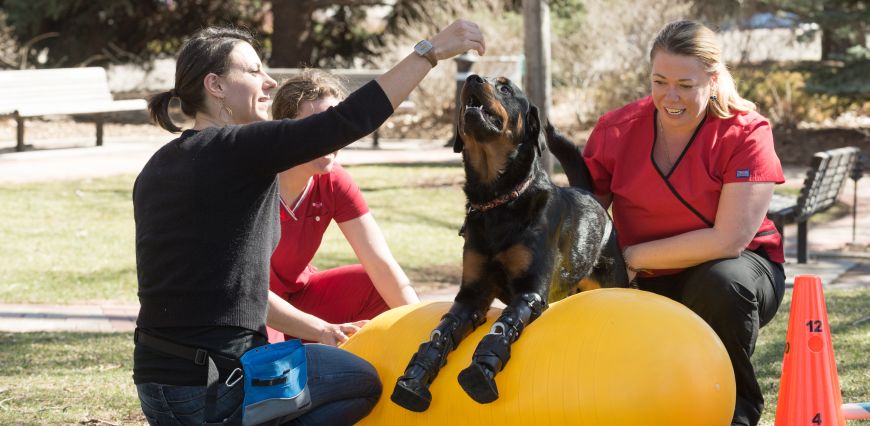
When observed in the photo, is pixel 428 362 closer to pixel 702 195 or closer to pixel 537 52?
pixel 702 195

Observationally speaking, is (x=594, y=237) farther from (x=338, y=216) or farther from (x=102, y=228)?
(x=102, y=228)

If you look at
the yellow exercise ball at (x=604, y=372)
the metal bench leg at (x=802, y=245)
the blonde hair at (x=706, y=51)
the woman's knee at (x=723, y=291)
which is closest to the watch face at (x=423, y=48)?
the yellow exercise ball at (x=604, y=372)

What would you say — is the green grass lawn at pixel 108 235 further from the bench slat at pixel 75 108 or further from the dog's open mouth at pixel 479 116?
the dog's open mouth at pixel 479 116

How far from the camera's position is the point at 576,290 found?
4125 mm

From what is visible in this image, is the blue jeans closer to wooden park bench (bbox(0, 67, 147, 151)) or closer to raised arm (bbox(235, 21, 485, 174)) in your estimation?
raised arm (bbox(235, 21, 485, 174))

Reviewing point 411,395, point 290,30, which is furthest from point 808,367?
point 290,30

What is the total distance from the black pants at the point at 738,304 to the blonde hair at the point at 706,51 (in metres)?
0.60

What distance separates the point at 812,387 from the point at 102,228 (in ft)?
26.6

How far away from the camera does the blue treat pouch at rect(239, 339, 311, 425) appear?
3322 mm

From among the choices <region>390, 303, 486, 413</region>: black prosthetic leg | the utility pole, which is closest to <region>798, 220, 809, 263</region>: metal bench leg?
the utility pole

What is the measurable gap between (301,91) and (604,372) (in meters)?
1.90

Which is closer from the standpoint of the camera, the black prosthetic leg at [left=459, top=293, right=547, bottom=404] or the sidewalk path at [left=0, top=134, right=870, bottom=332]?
the black prosthetic leg at [left=459, top=293, right=547, bottom=404]

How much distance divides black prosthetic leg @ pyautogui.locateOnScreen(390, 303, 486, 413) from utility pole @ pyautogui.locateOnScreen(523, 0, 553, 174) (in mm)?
8772

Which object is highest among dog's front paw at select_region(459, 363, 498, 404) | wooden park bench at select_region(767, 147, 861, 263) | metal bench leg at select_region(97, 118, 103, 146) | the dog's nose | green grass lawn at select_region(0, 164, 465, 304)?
the dog's nose
